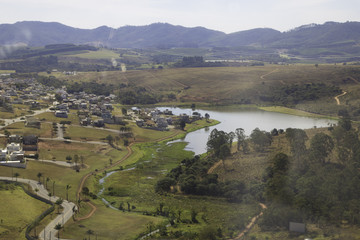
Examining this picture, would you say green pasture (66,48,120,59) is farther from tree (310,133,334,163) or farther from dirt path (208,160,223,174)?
tree (310,133,334,163)

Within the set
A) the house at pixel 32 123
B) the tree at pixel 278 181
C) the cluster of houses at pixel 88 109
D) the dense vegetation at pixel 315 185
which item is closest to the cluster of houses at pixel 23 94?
the cluster of houses at pixel 88 109

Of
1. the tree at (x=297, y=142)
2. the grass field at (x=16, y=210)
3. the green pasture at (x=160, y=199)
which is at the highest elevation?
the tree at (x=297, y=142)

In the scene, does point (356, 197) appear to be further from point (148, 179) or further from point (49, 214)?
point (49, 214)

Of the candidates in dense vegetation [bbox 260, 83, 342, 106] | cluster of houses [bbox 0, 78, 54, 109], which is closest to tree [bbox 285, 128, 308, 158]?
cluster of houses [bbox 0, 78, 54, 109]

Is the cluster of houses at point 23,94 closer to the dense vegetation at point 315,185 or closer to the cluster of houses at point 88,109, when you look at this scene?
the cluster of houses at point 88,109

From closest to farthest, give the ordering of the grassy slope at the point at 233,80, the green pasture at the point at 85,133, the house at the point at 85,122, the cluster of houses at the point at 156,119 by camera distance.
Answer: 1. the green pasture at the point at 85,133
2. the house at the point at 85,122
3. the cluster of houses at the point at 156,119
4. the grassy slope at the point at 233,80

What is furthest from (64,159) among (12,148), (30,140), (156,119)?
(156,119)
